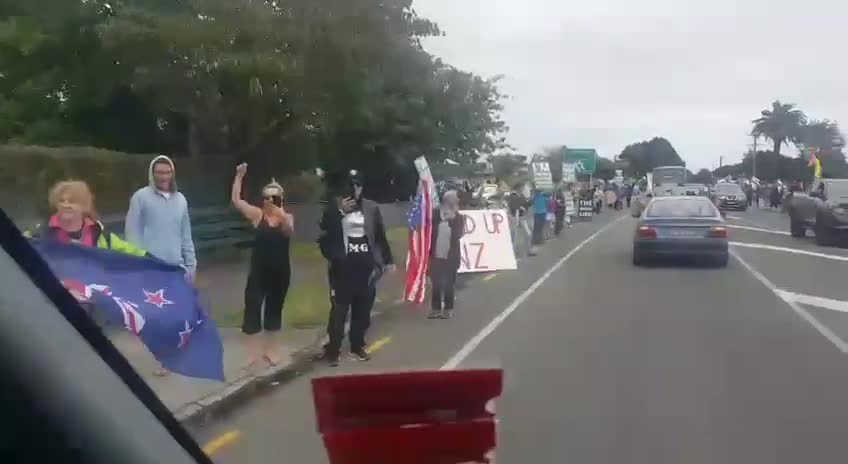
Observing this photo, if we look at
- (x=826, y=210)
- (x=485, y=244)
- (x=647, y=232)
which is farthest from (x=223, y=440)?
(x=826, y=210)

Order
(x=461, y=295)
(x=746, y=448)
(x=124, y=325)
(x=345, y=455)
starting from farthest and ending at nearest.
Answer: (x=461, y=295), (x=746, y=448), (x=124, y=325), (x=345, y=455)

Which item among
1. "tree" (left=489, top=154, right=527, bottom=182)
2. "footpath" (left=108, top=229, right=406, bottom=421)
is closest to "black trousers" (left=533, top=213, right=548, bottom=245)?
"footpath" (left=108, top=229, right=406, bottom=421)

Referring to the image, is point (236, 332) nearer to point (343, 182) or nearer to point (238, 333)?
point (238, 333)

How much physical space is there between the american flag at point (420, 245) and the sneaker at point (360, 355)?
3863 mm

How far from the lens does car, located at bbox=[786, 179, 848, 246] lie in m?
27.9

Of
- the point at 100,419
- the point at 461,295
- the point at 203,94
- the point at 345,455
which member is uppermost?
the point at 203,94

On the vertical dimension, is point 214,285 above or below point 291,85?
below

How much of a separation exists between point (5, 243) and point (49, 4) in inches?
663

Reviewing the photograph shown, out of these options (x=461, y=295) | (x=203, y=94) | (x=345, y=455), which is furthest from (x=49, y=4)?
(x=345, y=455)

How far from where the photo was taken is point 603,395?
8.20 m

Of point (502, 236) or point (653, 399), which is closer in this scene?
point (653, 399)

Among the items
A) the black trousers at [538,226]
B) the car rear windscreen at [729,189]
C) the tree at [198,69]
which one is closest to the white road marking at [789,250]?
the black trousers at [538,226]

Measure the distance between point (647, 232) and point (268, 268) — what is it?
13.5m

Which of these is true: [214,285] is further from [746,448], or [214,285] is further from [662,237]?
[746,448]
